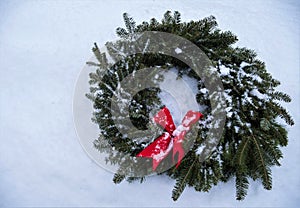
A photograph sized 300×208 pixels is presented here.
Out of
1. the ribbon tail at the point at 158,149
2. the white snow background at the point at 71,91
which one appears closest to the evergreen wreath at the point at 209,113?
the ribbon tail at the point at 158,149

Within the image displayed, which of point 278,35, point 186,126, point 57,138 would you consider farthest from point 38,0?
point 278,35

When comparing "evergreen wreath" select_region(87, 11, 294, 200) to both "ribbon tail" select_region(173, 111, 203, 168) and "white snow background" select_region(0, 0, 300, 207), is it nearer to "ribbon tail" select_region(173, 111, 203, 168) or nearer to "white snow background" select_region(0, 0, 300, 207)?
"ribbon tail" select_region(173, 111, 203, 168)

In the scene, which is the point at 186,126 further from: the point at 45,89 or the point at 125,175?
the point at 45,89

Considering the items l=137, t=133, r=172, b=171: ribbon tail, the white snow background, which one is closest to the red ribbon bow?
l=137, t=133, r=172, b=171: ribbon tail

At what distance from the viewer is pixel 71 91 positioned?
54.2 inches

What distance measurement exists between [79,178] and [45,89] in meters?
0.45

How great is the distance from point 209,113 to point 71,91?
0.68m

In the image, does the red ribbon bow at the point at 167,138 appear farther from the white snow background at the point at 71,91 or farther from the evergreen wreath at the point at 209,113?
the white snow background at the point at 71,91

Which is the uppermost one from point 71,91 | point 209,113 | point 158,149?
point 71,91

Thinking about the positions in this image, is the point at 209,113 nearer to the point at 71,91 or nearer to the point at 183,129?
the point at 183,129

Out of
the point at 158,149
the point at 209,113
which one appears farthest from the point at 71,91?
the point at 209,113

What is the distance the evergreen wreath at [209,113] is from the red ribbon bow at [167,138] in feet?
0.09

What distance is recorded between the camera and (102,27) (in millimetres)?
1490

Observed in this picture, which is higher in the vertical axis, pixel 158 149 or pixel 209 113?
pixel 209 113
